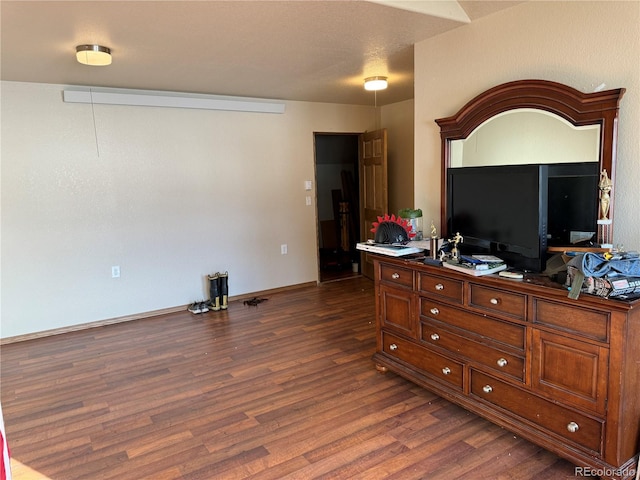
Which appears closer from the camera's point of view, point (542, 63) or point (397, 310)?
point (542, 63)

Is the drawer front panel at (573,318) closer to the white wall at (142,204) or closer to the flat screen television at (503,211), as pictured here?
the flat screen television at (503,211)

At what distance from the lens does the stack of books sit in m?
2.26

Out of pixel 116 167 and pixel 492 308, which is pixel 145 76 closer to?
pixel 116 167

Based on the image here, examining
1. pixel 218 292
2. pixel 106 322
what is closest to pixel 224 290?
pixel 218 292

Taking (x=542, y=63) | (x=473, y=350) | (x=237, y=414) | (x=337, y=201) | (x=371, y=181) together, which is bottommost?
(x=237, y=414)

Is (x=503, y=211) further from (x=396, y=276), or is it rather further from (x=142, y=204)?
(x=142, y=204)

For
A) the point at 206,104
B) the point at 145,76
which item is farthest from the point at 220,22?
the point at 206,104

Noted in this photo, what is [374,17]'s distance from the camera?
2.56 m

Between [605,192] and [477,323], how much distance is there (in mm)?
878

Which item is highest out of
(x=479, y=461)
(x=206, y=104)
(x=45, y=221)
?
(x=206, y=104)

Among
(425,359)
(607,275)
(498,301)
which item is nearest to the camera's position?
(607,275)

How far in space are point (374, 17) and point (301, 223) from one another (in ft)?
10.4

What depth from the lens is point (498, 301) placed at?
7.21 ft

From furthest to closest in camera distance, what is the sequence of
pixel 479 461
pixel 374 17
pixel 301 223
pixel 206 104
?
1. pixel 301 223
2. pixel 206 104
3. pixel 374 17
4. pixel 479 461
